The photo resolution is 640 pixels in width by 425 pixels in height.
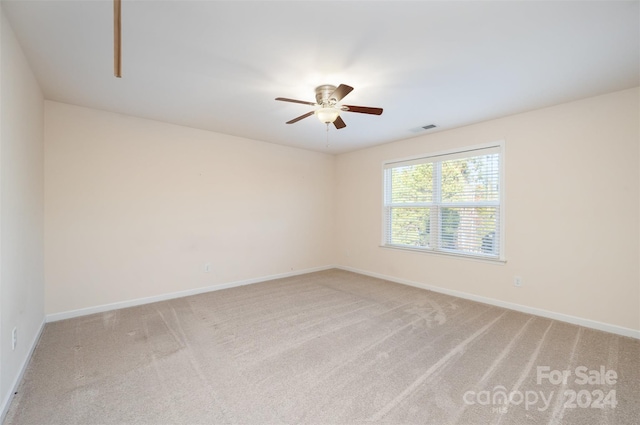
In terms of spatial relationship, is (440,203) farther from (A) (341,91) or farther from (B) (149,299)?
(B) (149,299)

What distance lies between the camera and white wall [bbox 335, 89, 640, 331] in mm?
2863

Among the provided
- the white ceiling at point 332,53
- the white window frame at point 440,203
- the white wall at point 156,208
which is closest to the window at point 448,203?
the white window frame at point 440,203

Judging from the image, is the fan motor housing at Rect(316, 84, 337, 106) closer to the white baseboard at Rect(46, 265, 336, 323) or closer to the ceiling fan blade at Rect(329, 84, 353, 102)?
the ceiling fan blade at Rect(329, 84, 353, 102)

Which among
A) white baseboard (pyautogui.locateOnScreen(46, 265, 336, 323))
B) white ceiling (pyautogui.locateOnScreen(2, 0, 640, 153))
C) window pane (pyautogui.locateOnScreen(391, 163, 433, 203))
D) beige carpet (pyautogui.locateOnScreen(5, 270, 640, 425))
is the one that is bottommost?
beige carpet (pyautogui.locateOnScreen(5, 270, 640, 425))

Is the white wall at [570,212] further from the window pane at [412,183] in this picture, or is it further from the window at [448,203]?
the window pane at [412,183]

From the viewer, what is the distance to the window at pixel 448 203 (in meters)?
3.84

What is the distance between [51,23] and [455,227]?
188 inches

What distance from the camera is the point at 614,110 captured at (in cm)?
291

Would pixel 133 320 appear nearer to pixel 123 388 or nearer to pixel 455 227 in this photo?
Answer: pixel 123 388

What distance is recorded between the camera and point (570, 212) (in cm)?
319

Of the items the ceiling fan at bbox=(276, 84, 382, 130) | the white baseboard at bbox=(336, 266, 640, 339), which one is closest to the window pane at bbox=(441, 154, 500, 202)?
the white baseboard at bbox=(336, 266, 640, 339)

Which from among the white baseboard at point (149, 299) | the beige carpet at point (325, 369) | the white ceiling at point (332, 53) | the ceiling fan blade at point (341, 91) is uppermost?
the white ceiling at point (332, 53)

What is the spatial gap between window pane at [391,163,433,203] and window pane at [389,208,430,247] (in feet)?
0.65

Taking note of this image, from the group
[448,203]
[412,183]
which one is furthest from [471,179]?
[412,183]
